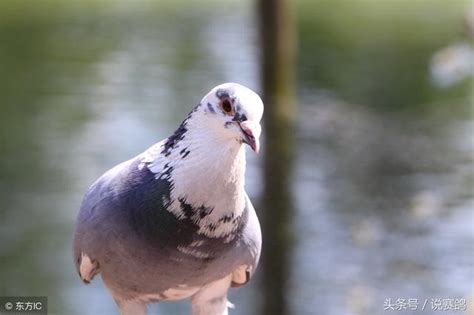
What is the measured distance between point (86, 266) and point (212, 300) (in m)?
0.24

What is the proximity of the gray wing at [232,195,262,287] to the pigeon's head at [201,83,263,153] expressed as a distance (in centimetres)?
23

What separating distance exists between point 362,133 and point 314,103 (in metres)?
0.51

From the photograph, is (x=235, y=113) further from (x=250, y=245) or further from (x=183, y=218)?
(x=250, y=245)

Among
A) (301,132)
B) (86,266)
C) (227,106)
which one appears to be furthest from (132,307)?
(301,132)

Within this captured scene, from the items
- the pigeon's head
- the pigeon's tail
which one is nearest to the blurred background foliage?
the pigeon's tail

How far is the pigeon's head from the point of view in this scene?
1419mm

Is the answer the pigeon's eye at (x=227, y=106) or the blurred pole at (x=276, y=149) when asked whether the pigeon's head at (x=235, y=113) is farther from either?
the blurred pole at (x=276, y=149)

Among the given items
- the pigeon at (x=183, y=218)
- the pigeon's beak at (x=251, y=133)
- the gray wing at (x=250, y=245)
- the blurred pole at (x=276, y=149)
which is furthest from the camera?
the blurred pole at (x=276, y=149)

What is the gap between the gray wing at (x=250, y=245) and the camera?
5.57 feet

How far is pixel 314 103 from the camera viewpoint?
656 centimetres

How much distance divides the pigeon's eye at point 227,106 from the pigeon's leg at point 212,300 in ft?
1.37

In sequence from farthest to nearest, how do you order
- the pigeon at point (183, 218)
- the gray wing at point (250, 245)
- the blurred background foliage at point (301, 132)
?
the blurred background foliage at point (301, 132), the gray wing at point (250, 245), the pigeon at point (183, 218)

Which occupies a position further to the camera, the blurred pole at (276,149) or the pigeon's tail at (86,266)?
the blurred pole at (276,149)

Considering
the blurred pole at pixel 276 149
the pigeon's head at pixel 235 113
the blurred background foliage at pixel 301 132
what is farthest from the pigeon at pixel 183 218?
the blurred background foliage at pixel 301 132
